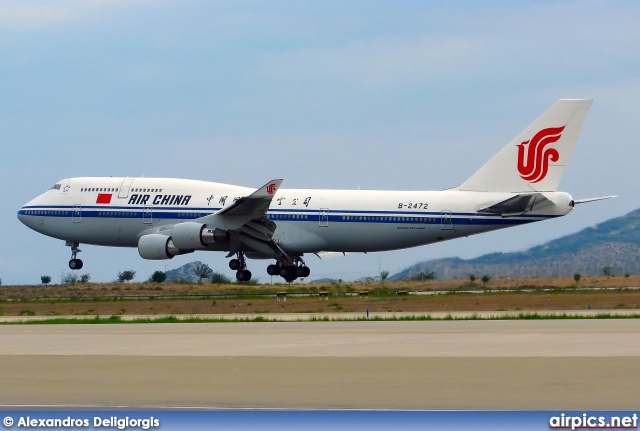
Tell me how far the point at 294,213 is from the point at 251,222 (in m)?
2.43

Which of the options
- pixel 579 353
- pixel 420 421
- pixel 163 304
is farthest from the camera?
pixel 163 304

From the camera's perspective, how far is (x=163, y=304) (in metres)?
52.1

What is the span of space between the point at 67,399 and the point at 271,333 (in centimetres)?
1455

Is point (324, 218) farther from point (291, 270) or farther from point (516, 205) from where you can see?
point (516, 205)

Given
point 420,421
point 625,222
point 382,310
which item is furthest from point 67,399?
point 625,222

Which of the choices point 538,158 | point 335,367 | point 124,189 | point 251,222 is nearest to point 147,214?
point 124,189

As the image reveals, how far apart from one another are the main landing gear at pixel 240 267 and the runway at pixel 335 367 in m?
28.4

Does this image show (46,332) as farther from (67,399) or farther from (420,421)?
(420,421)

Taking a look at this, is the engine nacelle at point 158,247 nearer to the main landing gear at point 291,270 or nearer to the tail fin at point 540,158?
the main landing gear at point 291,270

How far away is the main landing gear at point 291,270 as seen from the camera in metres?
63.2

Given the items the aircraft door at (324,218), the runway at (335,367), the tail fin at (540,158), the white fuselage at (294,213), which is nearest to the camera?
the runway at (335,367)

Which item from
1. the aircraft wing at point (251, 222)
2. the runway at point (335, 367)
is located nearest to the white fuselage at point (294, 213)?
the aircraft wing at point (251, 222)

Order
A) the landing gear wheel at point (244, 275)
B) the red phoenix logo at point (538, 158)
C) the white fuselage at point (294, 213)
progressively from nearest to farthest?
the white fuselage at point (294, 213) → the red phoenix logo at point (538, 158) → the landing gear wheel at point (244, 275)

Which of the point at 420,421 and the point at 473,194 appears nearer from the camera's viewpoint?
the point at 420,421
